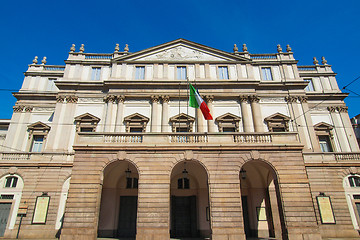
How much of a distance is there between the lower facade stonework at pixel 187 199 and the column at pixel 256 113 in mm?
4922

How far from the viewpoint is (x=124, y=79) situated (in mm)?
24062

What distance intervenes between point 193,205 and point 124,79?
13698 mm

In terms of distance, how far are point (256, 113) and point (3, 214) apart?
23.3 m

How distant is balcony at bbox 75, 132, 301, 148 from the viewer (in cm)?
1520

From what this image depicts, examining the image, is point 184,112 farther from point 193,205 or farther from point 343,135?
point 343,135

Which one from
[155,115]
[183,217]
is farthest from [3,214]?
[155,115]

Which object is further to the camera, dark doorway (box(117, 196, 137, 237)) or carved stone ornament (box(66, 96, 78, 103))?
carved stone ornament (box(66, 96, 78, 103))

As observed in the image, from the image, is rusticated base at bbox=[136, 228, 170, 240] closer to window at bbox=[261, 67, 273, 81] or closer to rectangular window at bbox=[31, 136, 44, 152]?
rectangular window at bbox=[31, 136, 44, 152]

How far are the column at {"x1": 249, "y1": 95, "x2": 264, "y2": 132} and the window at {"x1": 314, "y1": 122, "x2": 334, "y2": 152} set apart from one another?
6005 millimetres

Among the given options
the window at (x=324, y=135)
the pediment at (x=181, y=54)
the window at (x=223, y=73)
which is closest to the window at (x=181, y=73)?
the pediment at (x=181, y=54)

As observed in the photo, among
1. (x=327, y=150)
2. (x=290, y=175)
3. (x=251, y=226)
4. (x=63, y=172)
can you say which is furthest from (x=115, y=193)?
(x=327, y=150)

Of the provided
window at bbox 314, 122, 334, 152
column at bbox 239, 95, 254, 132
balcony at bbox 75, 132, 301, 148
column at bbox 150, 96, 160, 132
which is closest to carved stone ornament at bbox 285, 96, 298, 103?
window at bbox 314, 122, 334, 152

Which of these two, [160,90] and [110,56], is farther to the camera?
[110,56]

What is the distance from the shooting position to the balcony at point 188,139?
49.9 feet
